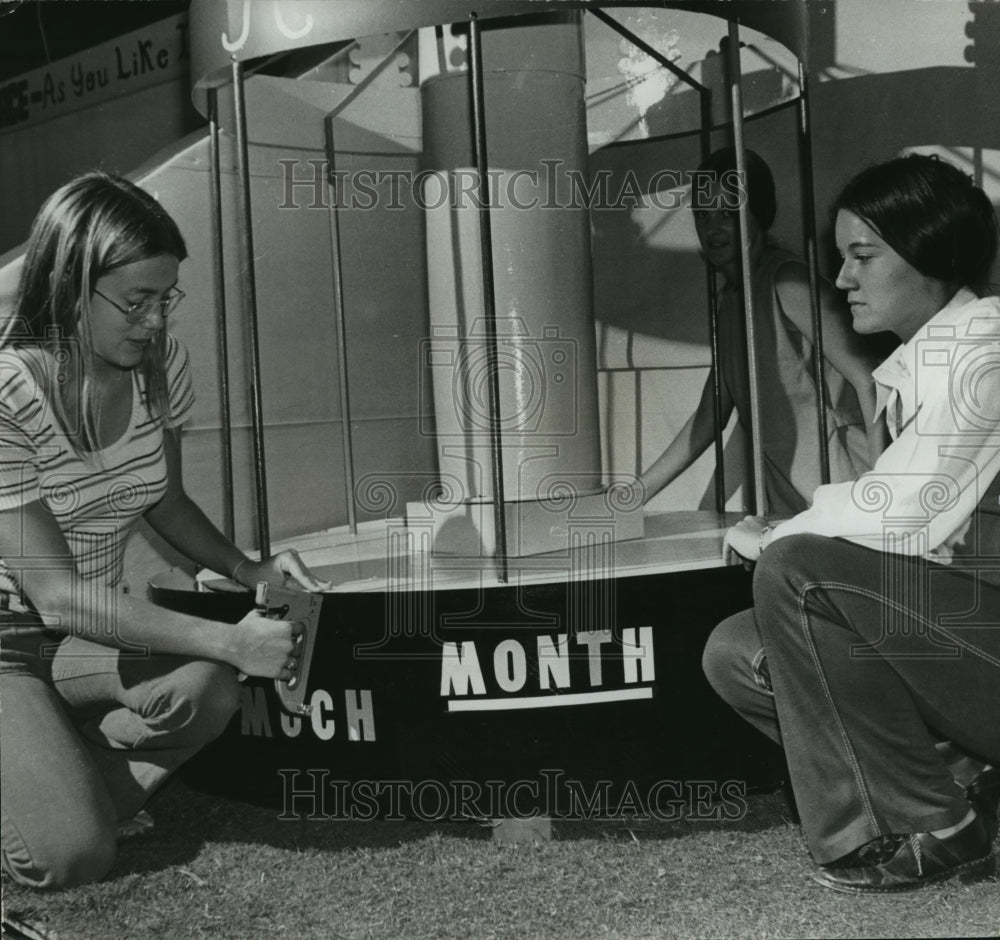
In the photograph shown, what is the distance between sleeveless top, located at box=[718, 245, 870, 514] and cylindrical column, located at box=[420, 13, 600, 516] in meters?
0.56

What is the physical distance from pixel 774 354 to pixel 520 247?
0.82m

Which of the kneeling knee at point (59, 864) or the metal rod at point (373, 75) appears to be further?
the metal rod at point (373, 75)

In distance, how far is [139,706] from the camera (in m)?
2.00

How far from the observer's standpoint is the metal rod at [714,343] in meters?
2.87

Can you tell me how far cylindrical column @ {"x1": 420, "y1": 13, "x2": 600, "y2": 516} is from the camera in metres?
2.39

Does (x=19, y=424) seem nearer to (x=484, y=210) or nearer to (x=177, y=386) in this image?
(x=177, y=386)

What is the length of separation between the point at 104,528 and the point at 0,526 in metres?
0.22

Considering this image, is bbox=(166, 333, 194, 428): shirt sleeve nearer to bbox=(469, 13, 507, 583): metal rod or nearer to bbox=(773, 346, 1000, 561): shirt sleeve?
bbox=(469, 13, 507, 583): metal rod

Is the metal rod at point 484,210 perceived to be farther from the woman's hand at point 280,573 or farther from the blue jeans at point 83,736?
the blue jeans at point 83,736

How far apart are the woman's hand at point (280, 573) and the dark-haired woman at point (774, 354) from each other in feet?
4.16

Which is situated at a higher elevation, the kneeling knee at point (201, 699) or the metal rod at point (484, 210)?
the metal rod at point (484, 210)

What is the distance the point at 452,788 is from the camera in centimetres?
205

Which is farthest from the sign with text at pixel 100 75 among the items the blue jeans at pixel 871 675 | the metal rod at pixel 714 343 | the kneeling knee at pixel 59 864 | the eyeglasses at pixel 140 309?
the blue jeans at pixel 871 675

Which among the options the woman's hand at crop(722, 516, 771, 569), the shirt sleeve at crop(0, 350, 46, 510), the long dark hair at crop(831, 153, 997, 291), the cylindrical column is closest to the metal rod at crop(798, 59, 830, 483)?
the woman's hand at crop(722, 516, 771, 569)
